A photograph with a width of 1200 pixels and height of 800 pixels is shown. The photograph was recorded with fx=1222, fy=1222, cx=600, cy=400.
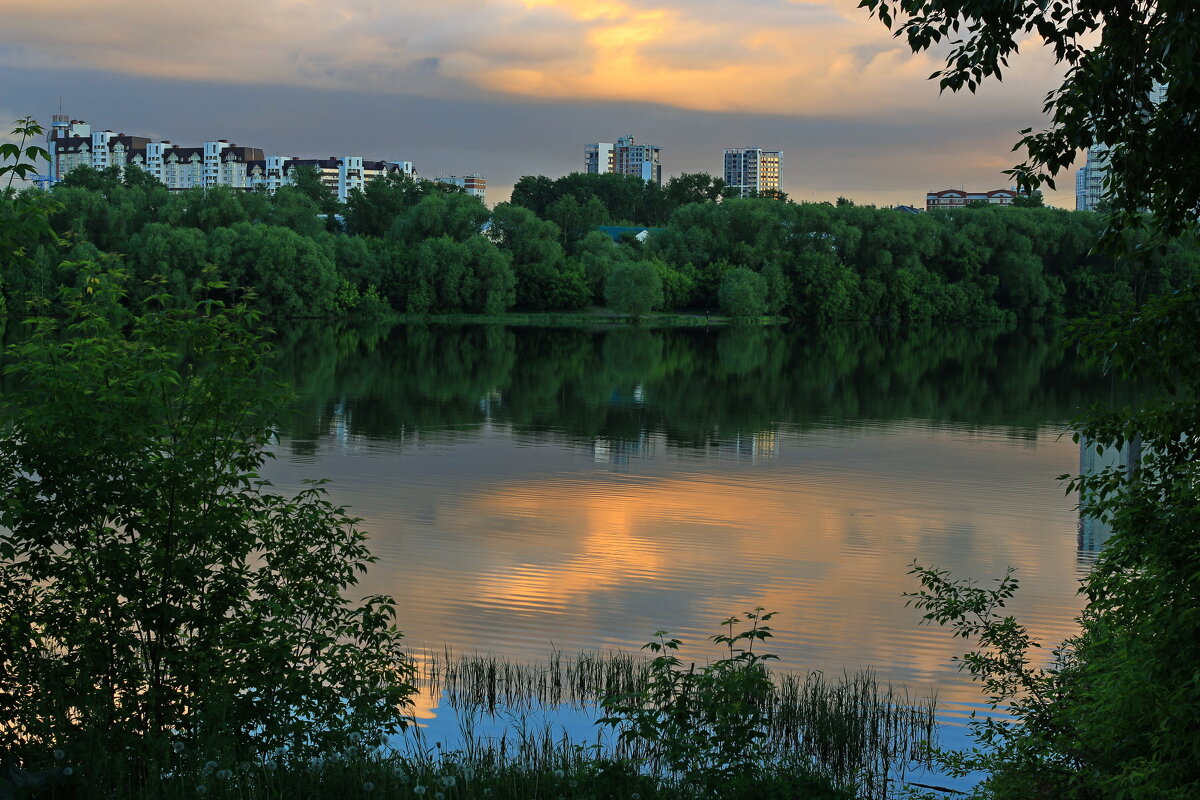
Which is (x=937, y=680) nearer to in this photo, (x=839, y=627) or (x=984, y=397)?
(x=839, y=627)

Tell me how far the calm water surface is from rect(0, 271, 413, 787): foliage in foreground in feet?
6.15

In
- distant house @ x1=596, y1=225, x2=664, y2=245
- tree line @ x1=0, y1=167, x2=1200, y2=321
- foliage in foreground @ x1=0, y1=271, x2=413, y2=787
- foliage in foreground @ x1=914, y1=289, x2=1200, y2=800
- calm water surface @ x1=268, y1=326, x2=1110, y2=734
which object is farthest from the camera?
distant house @ x1=596, y1=225, x2=664, y2=245

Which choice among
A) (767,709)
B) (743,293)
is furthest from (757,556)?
(743,293)

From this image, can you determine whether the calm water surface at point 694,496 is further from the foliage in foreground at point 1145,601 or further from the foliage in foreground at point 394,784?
the foliage in foreground at point 1145,601

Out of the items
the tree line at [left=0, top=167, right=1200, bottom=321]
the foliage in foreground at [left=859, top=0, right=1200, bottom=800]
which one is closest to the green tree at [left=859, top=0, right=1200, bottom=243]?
the foliage in foreground at [left=859, top=0, right=1200, bottom=800]

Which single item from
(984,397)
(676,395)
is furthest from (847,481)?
(984,397)

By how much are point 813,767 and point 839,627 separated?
567 centimetres

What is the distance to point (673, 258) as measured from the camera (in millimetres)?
94375

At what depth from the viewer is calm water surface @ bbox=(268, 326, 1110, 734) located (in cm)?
1534

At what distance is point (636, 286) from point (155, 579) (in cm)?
8005

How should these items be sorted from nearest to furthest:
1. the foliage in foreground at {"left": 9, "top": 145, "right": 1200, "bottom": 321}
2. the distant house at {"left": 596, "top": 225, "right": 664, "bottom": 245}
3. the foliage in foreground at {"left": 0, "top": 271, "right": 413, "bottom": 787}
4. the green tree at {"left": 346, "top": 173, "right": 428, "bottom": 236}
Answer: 1. the foliage in foreground at {"left": 0, "top": 271, "right": 413, "bottom": 787}
2. the foliage in foreground at {"left": 9, "top": 145, "right": 1200, "bottom": 321}
3. the distant house at {"left": 596, "top": 225, "right": 664, "bottom": 245}
4. the green tree at {"left": 346, "top": 173, "right": 428, "bottom": 236}

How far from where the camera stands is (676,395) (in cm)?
4319

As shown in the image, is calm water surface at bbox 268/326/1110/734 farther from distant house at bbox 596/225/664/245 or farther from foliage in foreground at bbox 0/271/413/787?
distant house at bbox 596/225/664/245

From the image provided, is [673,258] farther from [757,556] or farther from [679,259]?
[757,556]
